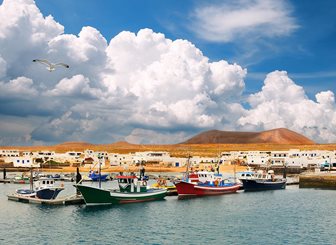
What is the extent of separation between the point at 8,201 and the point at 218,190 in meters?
38.1

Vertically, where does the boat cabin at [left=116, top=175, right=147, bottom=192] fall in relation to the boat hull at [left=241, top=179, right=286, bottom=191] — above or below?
above

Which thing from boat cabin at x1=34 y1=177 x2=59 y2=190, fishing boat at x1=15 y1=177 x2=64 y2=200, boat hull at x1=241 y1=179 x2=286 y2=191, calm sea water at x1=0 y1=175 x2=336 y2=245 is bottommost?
calm sea water at x1=0 y1=175 x2=336 y2=245

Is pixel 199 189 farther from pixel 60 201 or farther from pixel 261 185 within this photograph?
pixel 60 201

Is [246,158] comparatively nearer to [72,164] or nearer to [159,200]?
[72,164]

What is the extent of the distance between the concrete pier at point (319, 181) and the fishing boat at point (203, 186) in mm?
22000

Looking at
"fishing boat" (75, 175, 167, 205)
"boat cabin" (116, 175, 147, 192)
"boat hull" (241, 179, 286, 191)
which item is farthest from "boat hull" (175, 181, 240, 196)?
"boat cabin" (116, 175, 147, 192)

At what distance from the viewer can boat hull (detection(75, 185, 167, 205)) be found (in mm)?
62344

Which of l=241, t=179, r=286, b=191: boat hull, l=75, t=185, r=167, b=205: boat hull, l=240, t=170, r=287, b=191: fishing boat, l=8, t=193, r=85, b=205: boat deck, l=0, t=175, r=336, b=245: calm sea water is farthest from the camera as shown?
l=240, t=170, r=287, b=191: fishing boat

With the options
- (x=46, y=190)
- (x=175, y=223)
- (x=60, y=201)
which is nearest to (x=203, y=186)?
(x=60, y=201)

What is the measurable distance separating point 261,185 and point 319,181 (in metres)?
15.2

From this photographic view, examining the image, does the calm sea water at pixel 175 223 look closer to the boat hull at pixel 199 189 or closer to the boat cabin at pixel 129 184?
the boat cabin at pixel 129 184

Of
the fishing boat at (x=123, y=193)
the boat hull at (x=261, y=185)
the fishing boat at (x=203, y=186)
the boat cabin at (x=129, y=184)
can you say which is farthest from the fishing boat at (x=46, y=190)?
the boat hull at (x=261, y=185)

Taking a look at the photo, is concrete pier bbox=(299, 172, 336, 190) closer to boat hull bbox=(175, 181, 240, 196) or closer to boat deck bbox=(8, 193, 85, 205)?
boat hull bbox=(175, 181, 240, 196)

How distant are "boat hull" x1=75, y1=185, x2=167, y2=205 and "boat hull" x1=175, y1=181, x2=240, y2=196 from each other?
655 centimetres
